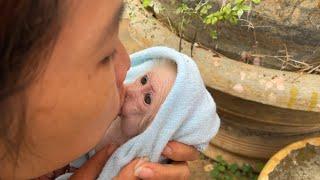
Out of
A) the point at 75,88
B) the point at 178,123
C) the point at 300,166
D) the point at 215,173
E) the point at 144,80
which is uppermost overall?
the point at 75,88

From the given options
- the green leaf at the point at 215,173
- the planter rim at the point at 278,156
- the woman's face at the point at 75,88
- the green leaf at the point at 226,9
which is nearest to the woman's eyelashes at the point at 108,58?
the woman's face at the point at 75,88

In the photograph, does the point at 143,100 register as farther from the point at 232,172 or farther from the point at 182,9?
the point at 232,172

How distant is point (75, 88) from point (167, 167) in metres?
0.64

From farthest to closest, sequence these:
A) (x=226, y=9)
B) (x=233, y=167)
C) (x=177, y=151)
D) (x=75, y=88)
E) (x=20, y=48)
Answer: (x=233, y=167) < (x=226, y=9) < (x=177, y=151) < (x=75, y=88) < (x=20, y=48)

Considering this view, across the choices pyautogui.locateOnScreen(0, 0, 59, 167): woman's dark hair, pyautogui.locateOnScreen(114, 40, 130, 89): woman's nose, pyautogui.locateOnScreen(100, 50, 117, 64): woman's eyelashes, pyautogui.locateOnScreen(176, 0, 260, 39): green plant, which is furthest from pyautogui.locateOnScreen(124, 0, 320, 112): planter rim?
pyautogui.locateOnScreen(0, 0, 59, 167): woman's dark hair

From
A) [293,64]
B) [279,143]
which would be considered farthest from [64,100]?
[279,143]

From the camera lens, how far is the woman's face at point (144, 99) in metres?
1.58

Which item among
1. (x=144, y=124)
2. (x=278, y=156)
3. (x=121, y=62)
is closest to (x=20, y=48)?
(x=121, y=62)

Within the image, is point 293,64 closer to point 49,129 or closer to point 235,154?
point 235,154

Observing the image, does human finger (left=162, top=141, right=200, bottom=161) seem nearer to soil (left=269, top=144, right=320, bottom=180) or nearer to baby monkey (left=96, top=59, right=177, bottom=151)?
baby monkey (left=96, top=59, right=177, bottom=151)

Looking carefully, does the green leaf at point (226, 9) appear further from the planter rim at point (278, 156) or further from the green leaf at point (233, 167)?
the green leaf at point (233, 167)

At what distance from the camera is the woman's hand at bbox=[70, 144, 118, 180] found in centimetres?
150

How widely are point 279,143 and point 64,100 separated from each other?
1.85m

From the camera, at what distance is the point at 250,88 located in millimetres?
2055
